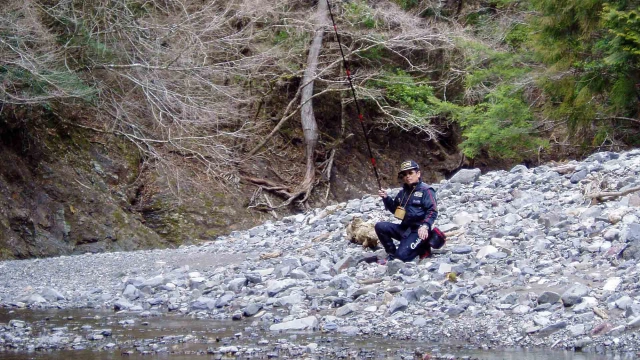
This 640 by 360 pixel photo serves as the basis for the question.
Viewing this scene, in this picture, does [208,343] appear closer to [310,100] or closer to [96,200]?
[96,200]

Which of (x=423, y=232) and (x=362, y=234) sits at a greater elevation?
(x=423, y=232)

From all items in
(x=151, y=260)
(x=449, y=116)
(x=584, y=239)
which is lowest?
(x=449, y=116)

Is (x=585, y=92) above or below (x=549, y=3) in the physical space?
below

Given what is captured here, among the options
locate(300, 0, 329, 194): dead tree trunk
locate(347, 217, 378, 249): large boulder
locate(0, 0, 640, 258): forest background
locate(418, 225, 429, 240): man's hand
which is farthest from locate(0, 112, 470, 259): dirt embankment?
locate(418, 225, 429, 240): man's hand

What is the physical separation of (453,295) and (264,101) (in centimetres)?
1469

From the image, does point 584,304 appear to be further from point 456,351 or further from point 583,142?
point 583,142

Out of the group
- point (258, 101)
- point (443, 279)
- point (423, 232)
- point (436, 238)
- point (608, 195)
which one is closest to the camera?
point (443, 279)

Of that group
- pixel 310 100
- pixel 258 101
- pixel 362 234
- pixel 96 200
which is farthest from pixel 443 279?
pixel 258 101

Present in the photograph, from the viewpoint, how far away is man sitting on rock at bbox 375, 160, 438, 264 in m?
7.69

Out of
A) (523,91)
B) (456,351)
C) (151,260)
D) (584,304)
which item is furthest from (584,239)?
(523,91)

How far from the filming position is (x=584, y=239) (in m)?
7.57

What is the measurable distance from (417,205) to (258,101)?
1285 centimetres

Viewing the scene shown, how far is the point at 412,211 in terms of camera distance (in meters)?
7.77

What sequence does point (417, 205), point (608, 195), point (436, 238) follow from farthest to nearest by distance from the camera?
point (608, 195) → point (436, 238) → point (417, 205)
